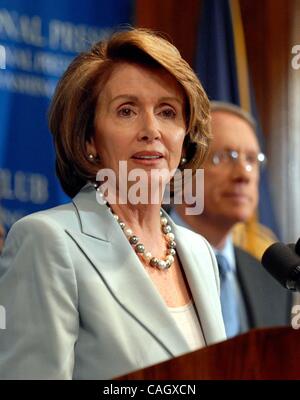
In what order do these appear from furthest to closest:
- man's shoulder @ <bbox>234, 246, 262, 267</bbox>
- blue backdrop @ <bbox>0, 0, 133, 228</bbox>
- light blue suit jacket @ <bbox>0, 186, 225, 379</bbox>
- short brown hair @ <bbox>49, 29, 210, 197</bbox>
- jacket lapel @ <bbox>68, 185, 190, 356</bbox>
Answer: man's shoulder @ <bbox>234, 246, 262, 267</bbox> < blue backdrop @ <bbox>0, 0, 133, 228</bbox> < short brown hair @ <bbox>49, 29, 210, 197</bbox> < jacket lapel @ <bbox>68, 185, 190, 356</bbox> < light blue suit jacket @ <bbox>0, 186, 225, 379</bbox>

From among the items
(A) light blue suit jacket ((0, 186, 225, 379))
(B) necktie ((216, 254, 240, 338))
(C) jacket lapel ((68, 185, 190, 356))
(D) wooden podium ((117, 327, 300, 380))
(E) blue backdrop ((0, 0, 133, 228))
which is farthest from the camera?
(B) necktie ((216, 254, 240, 338))

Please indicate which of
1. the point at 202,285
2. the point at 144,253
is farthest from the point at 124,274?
the point at 202,285

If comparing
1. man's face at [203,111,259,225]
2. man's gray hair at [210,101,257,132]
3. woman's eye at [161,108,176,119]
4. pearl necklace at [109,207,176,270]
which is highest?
man's gray hair at [210,101,257,132]

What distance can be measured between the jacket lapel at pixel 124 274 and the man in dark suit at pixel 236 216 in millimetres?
447

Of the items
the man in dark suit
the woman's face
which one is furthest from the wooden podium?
the man in dark suit

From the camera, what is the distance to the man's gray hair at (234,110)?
239cm

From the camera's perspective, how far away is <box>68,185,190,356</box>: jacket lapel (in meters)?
1.82

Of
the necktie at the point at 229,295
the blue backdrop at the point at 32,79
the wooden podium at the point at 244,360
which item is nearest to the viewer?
the wooden podium at the point at 244,360

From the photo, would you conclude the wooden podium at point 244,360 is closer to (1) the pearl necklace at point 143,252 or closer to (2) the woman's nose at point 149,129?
(1) the pearl necklace at point 143,252

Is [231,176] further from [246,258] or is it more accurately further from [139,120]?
[139,120]

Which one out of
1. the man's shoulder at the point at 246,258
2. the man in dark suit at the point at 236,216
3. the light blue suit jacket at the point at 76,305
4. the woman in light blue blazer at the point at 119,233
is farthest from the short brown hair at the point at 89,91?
the man's shoulder at the point at 246,258

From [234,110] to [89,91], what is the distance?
0.74 metres

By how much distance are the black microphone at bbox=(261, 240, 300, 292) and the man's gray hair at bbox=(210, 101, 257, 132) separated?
84 centimetres

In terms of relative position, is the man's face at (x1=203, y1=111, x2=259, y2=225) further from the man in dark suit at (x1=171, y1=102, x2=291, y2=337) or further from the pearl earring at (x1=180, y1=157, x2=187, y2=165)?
the pearl earring at (x1=180, y1=157, x2=187, y2=165)
